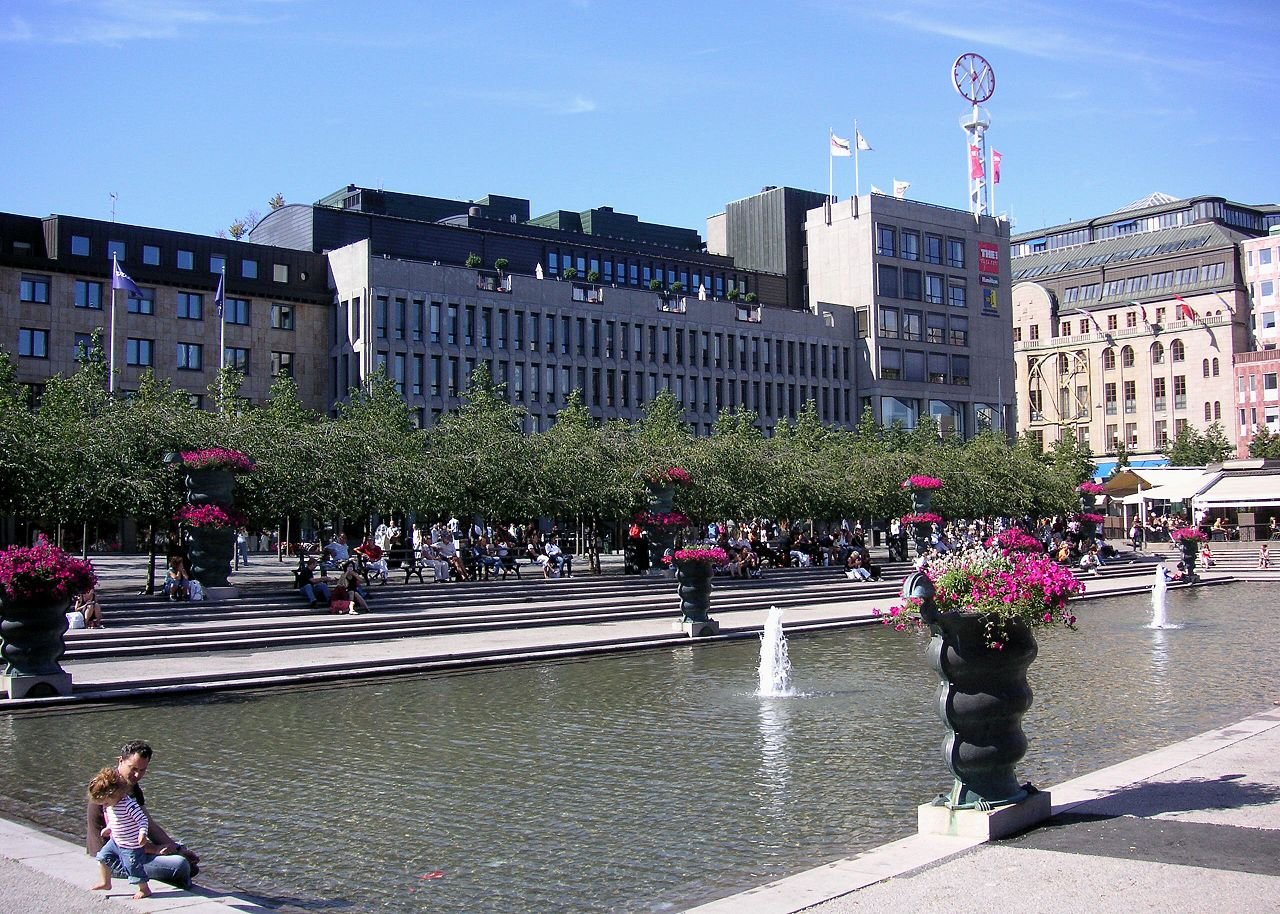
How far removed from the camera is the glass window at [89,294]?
6731 centimetres

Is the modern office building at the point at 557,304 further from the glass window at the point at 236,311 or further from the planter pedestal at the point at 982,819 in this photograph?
the planter pedestal at the point at 982,819

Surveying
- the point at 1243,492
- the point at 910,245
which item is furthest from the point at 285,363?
the point at 1243,492

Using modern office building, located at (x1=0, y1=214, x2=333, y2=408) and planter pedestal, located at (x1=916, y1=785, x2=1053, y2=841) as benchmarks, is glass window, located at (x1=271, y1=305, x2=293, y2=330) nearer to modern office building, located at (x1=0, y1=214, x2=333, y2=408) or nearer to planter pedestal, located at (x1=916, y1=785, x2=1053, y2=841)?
modern office building, located at (x1=0, y1=214, x2=333, y2=408)

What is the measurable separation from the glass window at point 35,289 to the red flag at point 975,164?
69410 millimetres

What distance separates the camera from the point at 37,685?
16.3 m

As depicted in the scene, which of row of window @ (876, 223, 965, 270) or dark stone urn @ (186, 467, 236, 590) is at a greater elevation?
row of window @ (876, 223, 965, 270)

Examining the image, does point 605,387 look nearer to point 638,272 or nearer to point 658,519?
point 638,272

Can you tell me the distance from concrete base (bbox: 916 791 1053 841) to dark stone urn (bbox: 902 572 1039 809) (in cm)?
8

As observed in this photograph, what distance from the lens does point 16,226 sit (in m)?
66.0

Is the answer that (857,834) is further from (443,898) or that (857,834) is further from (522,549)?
(522,549)

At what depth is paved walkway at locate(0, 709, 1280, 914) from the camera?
7.04 metres

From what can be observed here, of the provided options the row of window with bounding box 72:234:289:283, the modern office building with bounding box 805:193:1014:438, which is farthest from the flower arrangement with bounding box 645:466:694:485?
the modern office building with bounding box 805:193:1014:438

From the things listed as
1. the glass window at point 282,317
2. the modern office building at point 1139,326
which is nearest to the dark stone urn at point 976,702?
the glass window at point 282,317

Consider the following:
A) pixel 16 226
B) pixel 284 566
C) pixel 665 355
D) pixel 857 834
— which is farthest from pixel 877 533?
pixel 857 834
